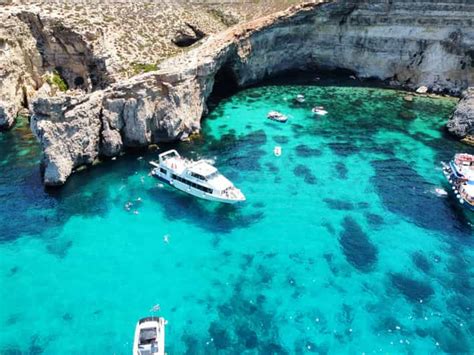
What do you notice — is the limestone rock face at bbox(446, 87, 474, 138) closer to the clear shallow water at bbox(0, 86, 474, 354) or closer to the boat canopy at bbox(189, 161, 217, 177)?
the clear shallow water at bbox(0, 86, 474, 354)

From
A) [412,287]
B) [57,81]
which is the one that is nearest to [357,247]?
[412,287]

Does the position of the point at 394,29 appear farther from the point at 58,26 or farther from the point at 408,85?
the point at 58,26

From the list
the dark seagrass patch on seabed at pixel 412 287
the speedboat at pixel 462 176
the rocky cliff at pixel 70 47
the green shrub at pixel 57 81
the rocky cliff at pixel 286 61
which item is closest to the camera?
the dark seagrass patch on seabed at pixel 412 287

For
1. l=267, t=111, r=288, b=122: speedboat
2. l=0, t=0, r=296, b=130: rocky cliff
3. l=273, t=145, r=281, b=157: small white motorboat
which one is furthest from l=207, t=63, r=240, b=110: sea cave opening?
l=273, t=145, r=281, b=157: small white motorboat

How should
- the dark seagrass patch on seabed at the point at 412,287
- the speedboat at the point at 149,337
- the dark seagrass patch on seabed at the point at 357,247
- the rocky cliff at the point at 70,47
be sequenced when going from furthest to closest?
1. the rocky cliff at the point at 70,47
2. the dark seagrass patch on seabed at the point at 357,247
3. the dark seagrass patch on seabed at the point at 412,287
4. the speedboat at the point at 149,337

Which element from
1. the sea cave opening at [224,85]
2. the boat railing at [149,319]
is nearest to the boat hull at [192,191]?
the boat railing at [149,319]

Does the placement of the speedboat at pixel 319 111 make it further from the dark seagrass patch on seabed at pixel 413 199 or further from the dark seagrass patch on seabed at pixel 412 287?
the dark seagrass patch on seabed at pixel 412 287
